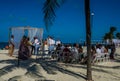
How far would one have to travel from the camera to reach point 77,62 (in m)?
15.9

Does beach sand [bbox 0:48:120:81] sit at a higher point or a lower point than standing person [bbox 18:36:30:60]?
lower

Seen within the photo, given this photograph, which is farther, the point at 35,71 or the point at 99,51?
the point at 99,51

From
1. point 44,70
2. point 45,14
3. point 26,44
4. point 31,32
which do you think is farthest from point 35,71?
point 31,32

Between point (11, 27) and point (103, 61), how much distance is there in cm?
977

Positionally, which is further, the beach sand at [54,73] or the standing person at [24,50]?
the standing person at [24,50]

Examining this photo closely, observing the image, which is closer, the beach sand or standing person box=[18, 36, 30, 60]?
the beach sand

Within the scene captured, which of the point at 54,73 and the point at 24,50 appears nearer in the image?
the point at 54,73

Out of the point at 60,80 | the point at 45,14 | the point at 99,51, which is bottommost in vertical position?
the point at 60,80

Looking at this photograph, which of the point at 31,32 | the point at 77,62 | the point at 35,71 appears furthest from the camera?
the point at 31,32

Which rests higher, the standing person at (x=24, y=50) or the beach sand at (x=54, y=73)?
the standing person at (x=24, y=50)

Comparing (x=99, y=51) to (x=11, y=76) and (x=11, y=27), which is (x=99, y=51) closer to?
(x=11, y=76)

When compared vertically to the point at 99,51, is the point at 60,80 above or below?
below

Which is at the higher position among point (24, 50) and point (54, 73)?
point (24, 50)

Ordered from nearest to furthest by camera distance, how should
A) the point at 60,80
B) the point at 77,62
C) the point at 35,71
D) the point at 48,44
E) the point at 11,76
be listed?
the point at 60,80, the point at 11,76, the point at 35,71, the point at 77,62, the point at 48,44
